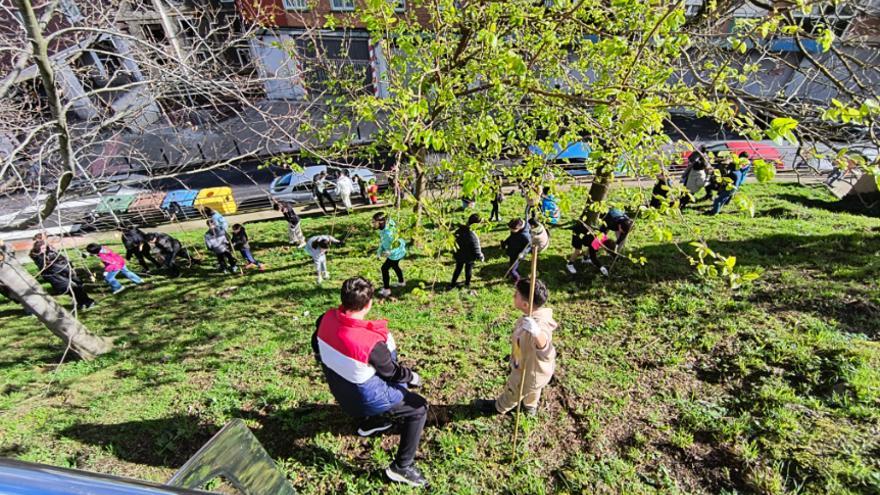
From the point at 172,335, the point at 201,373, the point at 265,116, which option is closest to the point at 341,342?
the point at 265,116

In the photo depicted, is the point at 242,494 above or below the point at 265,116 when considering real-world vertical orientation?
below

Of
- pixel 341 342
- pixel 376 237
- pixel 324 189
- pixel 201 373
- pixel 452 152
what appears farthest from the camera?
pixel 324 189

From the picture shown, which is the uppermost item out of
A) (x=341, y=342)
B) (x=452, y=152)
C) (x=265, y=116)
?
(x=265, y=116)

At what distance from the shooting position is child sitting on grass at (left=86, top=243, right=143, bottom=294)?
23.5 feet

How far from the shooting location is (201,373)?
5.19m

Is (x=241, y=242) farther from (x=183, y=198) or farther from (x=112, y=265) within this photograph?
(x=183, y=198)

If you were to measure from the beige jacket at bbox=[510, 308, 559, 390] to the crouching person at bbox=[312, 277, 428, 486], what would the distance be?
3.29ft

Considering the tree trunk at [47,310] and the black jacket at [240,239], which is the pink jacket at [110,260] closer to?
the black jacket at [240,239]

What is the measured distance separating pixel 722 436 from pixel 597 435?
1167 millimetres

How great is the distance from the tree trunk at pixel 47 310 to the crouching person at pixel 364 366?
328 centimetres

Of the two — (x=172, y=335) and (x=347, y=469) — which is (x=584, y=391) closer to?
(x=347, y=469)

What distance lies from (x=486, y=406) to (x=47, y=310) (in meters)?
5.84

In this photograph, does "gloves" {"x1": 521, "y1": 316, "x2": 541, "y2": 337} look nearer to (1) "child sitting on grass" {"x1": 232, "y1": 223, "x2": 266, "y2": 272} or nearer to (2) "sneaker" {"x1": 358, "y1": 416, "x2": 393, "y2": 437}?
(2) "sneaker" {"x1": 358, "y1": 416, "x2": 393, "y2": 437}

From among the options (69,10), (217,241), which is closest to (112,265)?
(217,241)
